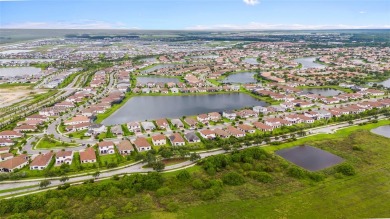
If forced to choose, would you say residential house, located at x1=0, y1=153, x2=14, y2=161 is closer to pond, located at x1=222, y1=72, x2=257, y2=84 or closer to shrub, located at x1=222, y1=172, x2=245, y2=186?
shrub, located at x1=222, y1=172, x2=245, y2=186

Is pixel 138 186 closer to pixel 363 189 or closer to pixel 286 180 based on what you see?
pixel 286 180

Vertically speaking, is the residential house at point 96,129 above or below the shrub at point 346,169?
above

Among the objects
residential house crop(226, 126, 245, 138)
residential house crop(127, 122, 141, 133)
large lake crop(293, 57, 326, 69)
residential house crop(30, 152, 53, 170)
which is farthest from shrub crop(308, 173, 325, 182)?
large lake crop(293, 57, 326, 69)

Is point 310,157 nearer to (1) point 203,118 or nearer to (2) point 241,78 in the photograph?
(1) point 203,118

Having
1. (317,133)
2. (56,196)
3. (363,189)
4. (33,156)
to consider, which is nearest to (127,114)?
(33,156)

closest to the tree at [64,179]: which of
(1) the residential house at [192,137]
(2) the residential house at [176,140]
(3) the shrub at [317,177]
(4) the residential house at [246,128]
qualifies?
(2) the residential house at [176,140]

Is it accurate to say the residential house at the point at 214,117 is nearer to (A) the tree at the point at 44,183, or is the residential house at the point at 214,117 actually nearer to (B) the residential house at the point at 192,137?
(B) the residential house at the point at 192,137

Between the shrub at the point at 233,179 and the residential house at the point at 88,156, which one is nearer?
the shrub at the point at 233,179
